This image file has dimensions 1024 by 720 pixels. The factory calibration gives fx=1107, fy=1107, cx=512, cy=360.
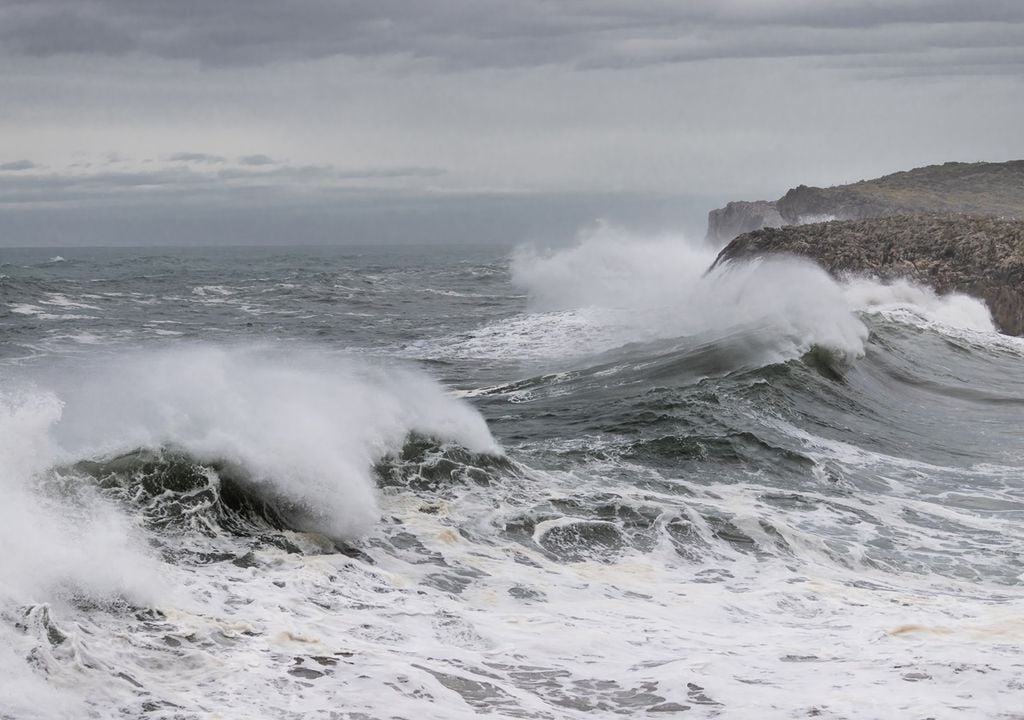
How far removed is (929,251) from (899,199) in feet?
68.8

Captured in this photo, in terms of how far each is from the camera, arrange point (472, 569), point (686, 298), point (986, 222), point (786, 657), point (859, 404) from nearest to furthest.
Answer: point (786, 657)
point (472, 569)
point (859, 404)
point (986, 222)
point (686, 298)

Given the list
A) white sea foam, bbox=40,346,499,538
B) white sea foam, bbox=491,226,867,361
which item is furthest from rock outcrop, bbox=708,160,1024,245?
white sea foam, bbox=40,346,499,538

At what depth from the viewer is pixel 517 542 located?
31.3ft

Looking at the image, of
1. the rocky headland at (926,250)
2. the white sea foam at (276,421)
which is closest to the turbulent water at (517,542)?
the white sea foam at (276,421)

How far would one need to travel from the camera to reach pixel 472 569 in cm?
A: 876

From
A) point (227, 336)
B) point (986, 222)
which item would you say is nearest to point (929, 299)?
point (986, 222)

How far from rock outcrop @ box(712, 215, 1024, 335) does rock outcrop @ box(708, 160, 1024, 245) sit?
1084cm

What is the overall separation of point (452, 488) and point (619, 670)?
4632 mm

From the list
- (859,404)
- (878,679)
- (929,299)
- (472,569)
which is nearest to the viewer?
(878,679)

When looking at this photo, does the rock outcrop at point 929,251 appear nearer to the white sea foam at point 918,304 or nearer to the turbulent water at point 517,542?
the white sea foam at point 918,304

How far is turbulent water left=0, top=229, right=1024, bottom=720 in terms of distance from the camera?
6242 mm

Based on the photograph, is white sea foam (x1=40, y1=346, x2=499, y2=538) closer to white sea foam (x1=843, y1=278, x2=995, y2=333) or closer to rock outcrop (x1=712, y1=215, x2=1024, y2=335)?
white sea foam (x1=843, y1=278, x2=995, y2=333)

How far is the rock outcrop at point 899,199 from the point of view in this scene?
46.7 metres

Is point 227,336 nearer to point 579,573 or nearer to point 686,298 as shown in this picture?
point 686,298
